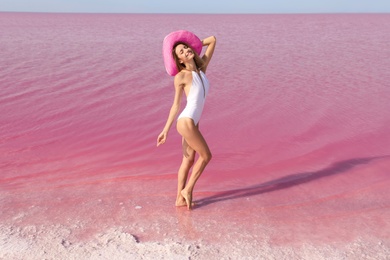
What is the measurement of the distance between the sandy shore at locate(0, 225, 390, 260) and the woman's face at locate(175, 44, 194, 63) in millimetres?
1520

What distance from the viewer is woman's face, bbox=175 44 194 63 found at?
4195 mm

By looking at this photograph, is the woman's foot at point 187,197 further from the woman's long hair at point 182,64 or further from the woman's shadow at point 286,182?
the woman's long hair at point 182,64

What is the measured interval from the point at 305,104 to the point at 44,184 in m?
5.19

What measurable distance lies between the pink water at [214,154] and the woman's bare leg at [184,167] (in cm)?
13

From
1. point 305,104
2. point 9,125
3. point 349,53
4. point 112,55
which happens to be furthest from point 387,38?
point 9,125

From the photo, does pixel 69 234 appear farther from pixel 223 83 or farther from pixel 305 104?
pixel 223 83

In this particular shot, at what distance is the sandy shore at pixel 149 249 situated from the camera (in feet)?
12.4

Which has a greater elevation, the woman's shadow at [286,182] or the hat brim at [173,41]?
the hat brim at [173,41]

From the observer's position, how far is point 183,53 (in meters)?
4.20

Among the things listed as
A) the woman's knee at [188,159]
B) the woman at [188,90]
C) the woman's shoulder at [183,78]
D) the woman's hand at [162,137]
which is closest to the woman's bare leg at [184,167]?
the woman's knee at [188,159]

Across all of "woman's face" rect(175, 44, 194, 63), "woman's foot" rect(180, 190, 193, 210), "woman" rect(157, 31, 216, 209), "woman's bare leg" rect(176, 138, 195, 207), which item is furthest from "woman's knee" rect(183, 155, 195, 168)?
"woman's face" rect(175, 44, 194, 63)

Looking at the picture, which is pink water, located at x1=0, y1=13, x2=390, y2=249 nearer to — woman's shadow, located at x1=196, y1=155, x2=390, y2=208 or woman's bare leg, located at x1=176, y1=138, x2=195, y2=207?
woman's shadow, located at x1=196, y1=155, x2=390, y2=208

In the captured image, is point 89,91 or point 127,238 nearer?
point 127,238

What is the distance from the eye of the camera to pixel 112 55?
15578mm
